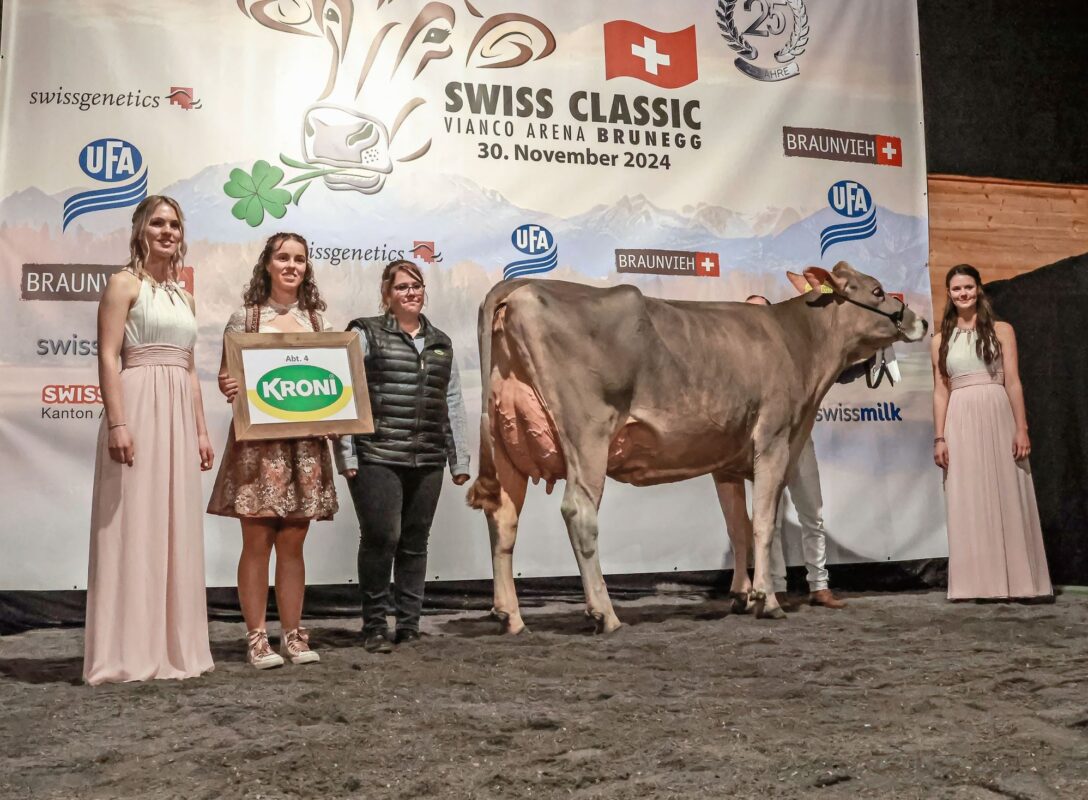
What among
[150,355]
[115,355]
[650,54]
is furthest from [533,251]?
[115,355]

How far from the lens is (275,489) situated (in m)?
4.12

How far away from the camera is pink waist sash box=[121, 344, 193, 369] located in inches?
156

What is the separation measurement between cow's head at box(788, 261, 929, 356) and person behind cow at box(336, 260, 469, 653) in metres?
2.32

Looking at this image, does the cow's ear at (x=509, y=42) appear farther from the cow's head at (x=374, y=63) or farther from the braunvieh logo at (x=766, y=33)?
the braunvieh logo at (x=766, y=33)

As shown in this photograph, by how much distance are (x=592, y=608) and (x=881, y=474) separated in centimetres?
302

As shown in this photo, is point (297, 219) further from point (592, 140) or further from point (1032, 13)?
point (1032, 13)

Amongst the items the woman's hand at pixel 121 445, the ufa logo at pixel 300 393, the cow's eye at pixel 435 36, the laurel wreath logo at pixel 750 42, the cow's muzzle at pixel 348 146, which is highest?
the laurel wreath logo at pixel 750 42

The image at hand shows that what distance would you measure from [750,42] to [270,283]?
4200 millimetres

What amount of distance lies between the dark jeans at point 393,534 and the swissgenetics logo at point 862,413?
3202mm

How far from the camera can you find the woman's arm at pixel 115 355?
12.6ft

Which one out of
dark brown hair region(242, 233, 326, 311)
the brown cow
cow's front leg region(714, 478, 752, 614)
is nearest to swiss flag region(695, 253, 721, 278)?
the brown cow

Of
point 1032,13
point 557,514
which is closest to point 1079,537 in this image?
point 557,514

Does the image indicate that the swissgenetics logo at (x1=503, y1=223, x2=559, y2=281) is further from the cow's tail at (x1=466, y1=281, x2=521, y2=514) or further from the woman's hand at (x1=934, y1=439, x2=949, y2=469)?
the woman's hand at (x1=934, y1=439, x2=949, y2=469)

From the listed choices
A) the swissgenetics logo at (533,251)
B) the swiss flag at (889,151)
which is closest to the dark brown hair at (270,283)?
the swissgenetics logo at (533,251)
